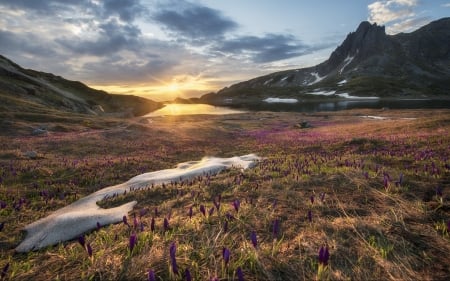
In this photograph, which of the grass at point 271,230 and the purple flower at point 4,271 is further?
the purple flower at point 4,271

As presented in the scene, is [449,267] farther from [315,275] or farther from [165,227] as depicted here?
Result: [165,227]

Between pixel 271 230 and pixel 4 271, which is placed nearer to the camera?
pixel 4 271

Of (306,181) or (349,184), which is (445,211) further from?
(306,181)

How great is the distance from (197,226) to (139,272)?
5.62 feet

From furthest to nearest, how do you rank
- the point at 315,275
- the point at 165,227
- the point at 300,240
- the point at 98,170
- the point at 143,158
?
the point at 143,158, the point at 98,170, the point at 165,227, the point at 300,240, the point at 315,275

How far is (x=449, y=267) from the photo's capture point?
3.44m

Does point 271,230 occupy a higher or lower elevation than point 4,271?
lower

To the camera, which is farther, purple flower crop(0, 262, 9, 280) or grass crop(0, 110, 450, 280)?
purple flower crop(0, 262, 9, 280)

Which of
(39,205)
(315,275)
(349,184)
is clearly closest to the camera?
(315,275)

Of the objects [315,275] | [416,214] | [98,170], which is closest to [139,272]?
[315,275]

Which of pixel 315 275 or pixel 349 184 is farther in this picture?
pixel 349 184

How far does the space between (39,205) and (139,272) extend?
23.7 feet

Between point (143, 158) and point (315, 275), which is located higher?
point (315, 275)

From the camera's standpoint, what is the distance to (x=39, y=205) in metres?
8.78
